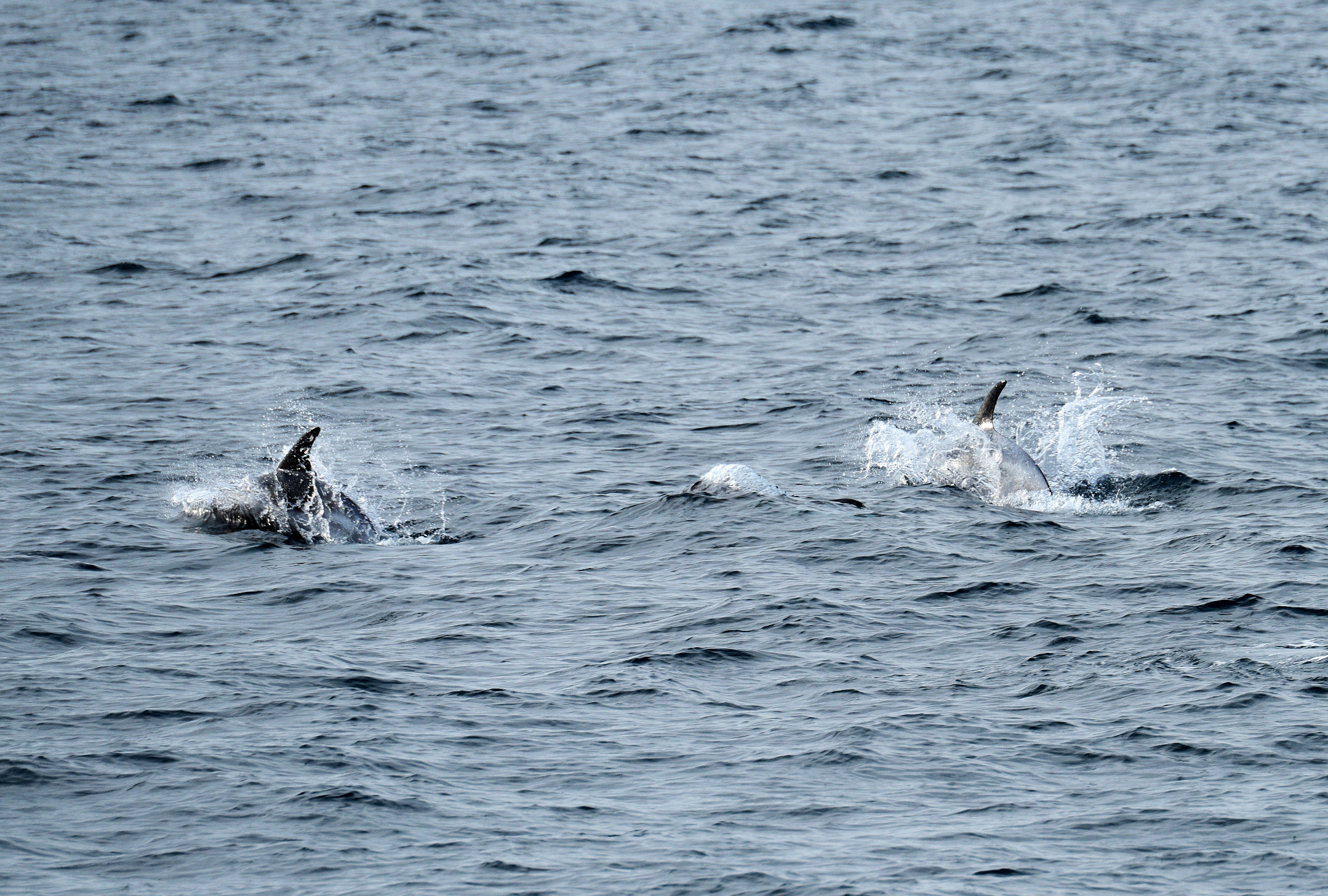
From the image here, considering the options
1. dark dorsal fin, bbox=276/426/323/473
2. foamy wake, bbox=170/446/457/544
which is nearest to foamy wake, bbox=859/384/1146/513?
foamy wake, bbox=170/446/457/544

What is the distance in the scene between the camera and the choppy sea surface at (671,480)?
1208 cm

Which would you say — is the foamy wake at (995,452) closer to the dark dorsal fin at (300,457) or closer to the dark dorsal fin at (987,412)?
the dark dorsal fin at (987,412)

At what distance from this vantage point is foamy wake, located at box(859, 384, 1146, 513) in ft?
64.4

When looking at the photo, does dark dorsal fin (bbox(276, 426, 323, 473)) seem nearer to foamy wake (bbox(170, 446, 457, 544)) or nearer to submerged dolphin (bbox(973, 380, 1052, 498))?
foamy wake (bbox(170, 446, 457, 544))

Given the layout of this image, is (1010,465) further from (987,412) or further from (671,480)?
(671,480)

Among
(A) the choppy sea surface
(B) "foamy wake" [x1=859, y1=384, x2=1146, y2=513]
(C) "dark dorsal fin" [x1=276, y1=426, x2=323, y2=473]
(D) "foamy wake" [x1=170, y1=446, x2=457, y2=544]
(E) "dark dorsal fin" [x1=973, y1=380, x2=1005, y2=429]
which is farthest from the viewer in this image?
(E) "dark dorsal fin" [x1=973, y1=380, x2=1005, y2=429]

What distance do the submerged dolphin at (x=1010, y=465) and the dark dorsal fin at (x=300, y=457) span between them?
23.0ft

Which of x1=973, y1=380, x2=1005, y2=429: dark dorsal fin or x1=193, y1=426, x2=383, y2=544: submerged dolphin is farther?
x1=973, y1=380, x2=1005, y2=429: dark dorsal fin

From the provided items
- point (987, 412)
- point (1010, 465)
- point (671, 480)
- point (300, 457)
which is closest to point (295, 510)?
point (300, 457)

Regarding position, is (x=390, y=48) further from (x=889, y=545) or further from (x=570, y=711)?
(x=570, y=711)

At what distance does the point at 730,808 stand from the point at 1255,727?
3955mm

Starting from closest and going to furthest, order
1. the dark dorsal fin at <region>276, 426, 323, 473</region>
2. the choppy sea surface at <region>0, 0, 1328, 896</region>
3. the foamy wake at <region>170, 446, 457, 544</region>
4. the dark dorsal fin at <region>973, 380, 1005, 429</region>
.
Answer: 1. the choppy sea surface at <region>0, 0, 1328, 896</region>
2. the dark dorsal fin at <region>276, 426, 323, 473</region>
3. the foamy wake at <region>170, 446, 457, 544</region>
4. the dark dorsal fin at <region>973, 380, 1005, 429</region>

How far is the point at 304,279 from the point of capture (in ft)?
97.8

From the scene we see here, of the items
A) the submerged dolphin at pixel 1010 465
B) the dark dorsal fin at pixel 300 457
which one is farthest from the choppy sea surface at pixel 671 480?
the dark dorsal fin at pixel 300 457
